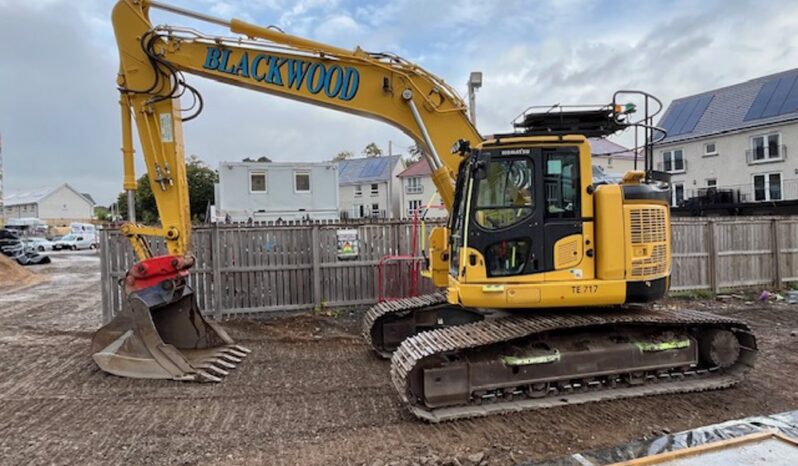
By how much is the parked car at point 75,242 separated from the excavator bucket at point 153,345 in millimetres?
36518

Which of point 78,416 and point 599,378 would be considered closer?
point 78,416

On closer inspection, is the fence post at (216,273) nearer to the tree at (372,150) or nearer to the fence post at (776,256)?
the fence post at (776,256)

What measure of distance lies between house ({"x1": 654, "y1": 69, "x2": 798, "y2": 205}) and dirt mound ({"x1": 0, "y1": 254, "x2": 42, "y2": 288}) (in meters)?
32.3

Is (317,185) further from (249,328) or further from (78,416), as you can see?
(78,416)

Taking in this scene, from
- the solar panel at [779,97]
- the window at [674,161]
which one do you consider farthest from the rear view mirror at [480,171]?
the window at [674,161]

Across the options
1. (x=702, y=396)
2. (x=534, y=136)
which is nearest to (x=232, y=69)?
(x=534, y=136)

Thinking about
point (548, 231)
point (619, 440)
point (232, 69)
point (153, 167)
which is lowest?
point (619, 440)

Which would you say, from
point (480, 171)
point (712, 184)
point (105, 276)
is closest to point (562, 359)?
point (480, 171)

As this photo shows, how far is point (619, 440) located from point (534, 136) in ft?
9.57

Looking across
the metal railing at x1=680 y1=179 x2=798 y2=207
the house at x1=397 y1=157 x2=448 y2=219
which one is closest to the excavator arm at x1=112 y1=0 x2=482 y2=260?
the metal railing at x1=680 y1=179 x2=798 y2=207

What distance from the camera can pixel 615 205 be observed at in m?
5.07

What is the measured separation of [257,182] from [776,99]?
29502 millimetres

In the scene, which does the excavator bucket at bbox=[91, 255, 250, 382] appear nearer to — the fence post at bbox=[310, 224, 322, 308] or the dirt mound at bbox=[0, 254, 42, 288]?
the fence post at bbox=[310, 224, 322, 308]

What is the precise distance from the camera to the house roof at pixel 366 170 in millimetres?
48062
